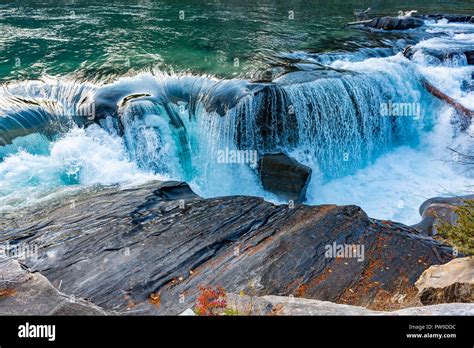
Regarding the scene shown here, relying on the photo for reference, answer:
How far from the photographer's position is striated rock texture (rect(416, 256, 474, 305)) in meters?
4.87

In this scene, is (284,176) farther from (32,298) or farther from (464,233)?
(32,298)

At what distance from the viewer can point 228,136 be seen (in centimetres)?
1227

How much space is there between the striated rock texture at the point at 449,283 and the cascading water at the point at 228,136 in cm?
578

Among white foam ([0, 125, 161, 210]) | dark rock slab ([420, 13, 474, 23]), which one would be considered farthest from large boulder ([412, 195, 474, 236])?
dark rock slab ([420, 13, 474, 23])

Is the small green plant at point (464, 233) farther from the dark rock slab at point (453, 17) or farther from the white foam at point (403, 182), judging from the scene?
the dark rock slab at point (453, 17)

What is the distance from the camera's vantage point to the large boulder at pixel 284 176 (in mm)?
11625

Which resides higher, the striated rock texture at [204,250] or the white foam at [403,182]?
the striated rock texture at [204,250]

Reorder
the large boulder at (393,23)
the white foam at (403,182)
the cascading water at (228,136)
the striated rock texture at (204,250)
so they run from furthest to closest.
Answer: the large boulder at (393,23), the white foam at (403,182), the cascading water at (228,136), the striated rock texture at (204,250)

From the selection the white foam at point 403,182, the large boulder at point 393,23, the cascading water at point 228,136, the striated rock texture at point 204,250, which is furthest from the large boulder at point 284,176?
the large boulder at point 393,23

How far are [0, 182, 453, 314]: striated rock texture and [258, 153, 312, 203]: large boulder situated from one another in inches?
119

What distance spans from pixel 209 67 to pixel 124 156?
5457mm

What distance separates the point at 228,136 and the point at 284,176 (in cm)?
203

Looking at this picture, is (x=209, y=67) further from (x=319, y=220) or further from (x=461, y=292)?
(x=461, y=292)

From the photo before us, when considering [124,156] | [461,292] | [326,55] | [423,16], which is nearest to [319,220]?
[461,292]
